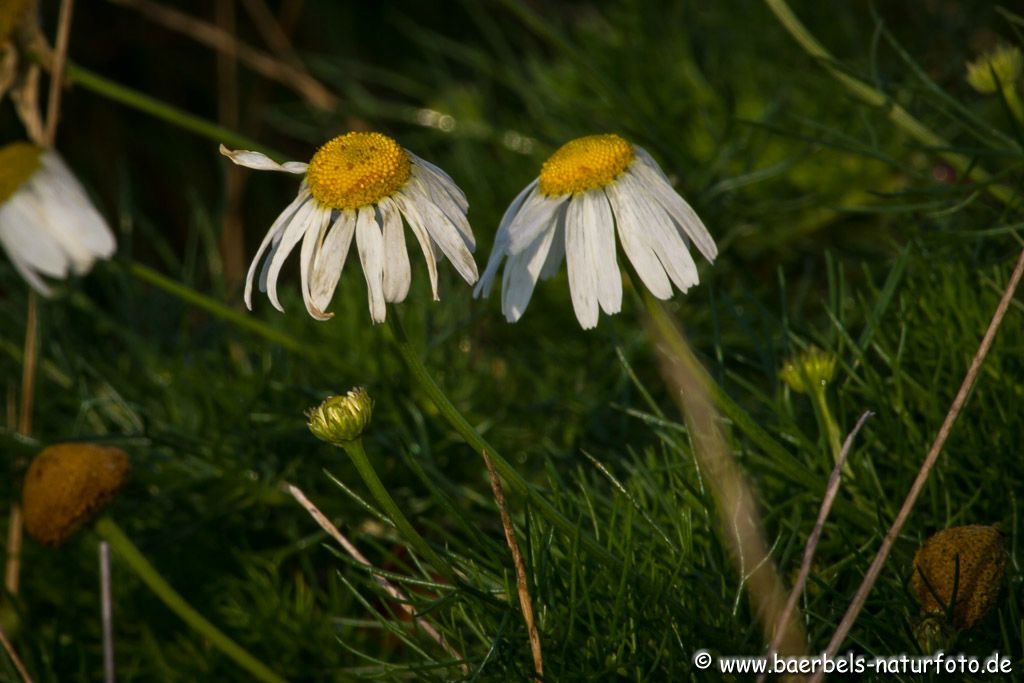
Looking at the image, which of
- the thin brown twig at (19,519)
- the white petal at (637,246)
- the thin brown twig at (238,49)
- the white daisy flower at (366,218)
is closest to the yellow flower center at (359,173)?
the white daisy flower at (366,218)

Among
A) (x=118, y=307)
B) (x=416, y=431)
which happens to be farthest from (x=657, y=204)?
(x=118, y=307)

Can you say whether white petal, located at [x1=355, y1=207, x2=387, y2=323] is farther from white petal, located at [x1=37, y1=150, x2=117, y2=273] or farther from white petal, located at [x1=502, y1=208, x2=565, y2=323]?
white petal, located at [x1=37, y1=150, x2=117, y2=273]

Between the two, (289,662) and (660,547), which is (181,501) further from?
(660,547)

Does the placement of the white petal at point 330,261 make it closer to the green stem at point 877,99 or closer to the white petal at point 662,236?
the white petal at point 662,236

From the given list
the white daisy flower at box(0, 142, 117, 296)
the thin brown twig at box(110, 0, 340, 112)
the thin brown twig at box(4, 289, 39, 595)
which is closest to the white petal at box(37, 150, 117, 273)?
the white daisy flower at box(0, 142, 117, 296)

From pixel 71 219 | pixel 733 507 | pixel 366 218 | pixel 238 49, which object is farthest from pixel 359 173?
pixel 238 49

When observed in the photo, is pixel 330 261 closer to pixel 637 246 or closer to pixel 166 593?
pixel 637 246
